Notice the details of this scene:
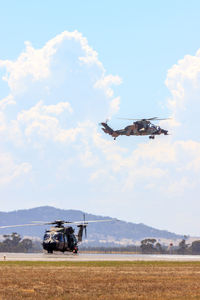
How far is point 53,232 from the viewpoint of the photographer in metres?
84.1

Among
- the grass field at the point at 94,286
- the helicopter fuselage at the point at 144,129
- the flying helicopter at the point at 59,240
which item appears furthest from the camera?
the helicopter fuselage at the point at 144,129

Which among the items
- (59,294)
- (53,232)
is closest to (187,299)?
(59,294)

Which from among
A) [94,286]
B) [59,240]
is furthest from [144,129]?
[94,286]

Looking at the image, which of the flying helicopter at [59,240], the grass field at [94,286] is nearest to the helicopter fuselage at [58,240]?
the flying helicopter at [59,240]

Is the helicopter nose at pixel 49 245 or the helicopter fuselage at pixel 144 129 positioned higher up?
the helicopter fuselage at pixel 144 129

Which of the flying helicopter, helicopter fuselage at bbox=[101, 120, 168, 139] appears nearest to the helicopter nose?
the flying helicopter

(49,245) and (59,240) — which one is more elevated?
(59,240)

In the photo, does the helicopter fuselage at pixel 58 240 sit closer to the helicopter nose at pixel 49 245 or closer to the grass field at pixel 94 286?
the helicopter nose at pixel 49 245

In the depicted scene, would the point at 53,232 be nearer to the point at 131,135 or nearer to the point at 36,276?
the point at 131,135

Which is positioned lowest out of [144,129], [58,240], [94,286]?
[94,286]

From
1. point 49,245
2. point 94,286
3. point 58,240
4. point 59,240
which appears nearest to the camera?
point 94,286

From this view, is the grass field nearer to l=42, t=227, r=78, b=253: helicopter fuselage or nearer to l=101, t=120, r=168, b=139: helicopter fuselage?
l=42, t=227, r=78, b=253: helicopter fuselage

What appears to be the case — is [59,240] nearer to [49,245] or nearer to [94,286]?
[49,245]

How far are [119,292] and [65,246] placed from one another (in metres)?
51.5
